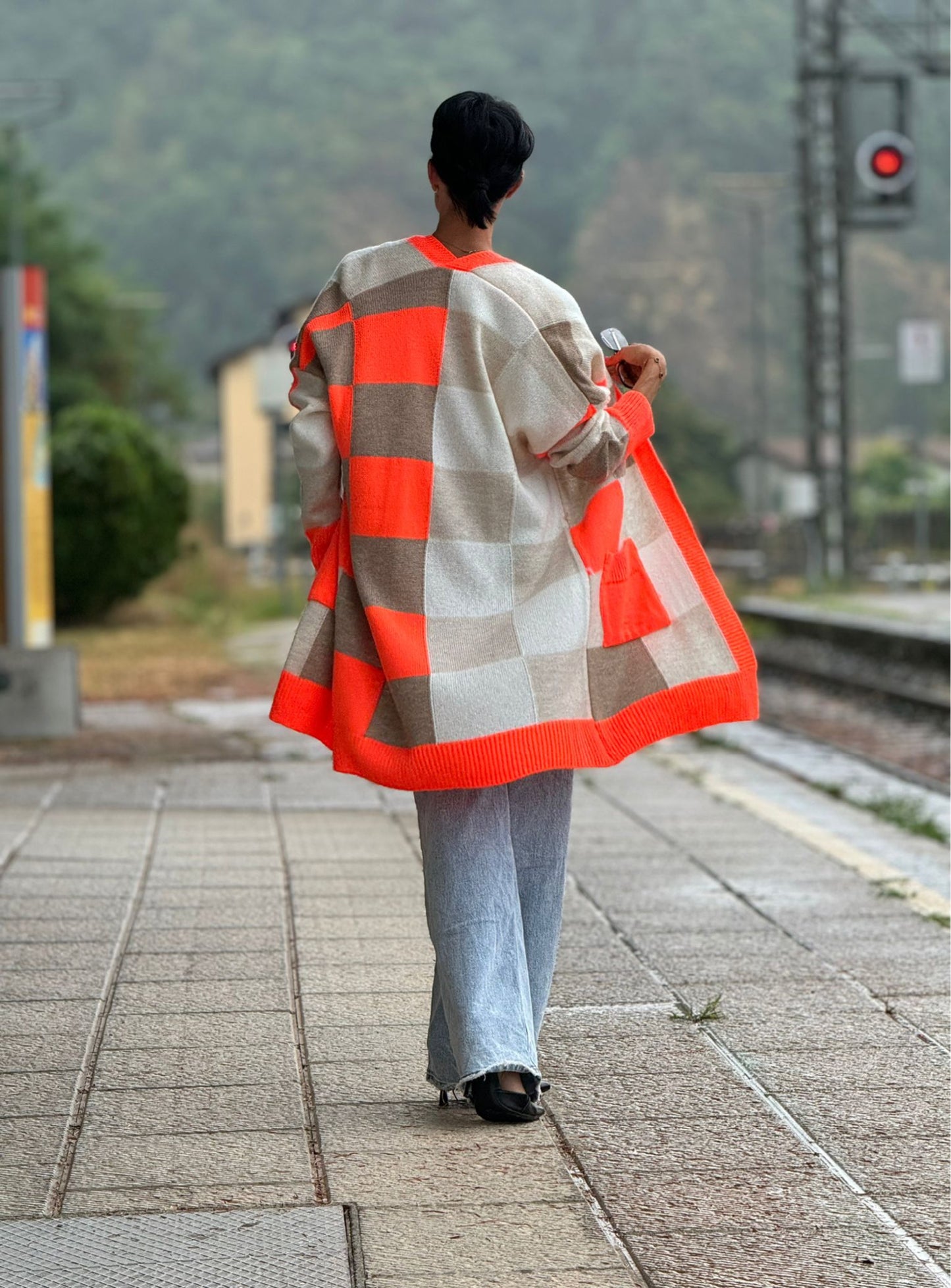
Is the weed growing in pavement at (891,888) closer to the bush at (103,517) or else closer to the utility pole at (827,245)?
the bush at (103,517)

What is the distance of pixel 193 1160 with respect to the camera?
3123 mm

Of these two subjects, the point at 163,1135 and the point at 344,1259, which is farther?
the point at 163,1135

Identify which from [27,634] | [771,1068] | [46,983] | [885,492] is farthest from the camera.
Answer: [885,492]

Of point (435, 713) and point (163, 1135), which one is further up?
point (435, 713)

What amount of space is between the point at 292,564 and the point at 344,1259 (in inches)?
1749

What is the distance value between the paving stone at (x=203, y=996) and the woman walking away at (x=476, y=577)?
2.75 ft

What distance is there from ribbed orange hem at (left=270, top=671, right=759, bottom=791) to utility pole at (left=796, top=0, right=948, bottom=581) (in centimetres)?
2063

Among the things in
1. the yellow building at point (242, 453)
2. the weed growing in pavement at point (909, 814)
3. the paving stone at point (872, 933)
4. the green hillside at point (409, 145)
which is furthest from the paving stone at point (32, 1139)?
the green hillside at point (409, 145)

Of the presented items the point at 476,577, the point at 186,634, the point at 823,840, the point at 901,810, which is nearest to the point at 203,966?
the point at 476,577

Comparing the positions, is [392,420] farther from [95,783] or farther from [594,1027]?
[95,783]

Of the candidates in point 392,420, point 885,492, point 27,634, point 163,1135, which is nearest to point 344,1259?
point 163,1135

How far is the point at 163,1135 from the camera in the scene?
3256 millimetres

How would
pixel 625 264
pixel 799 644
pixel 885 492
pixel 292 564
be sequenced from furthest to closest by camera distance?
pixel 625 264
pixel 885 492
pixel 292 564
pixel 799 644

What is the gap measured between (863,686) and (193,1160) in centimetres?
1093
